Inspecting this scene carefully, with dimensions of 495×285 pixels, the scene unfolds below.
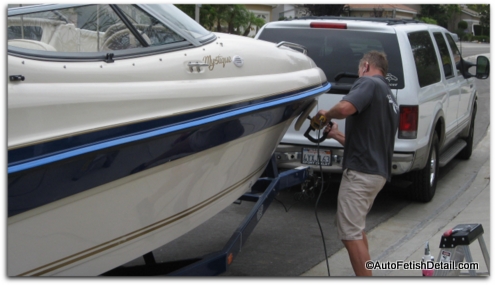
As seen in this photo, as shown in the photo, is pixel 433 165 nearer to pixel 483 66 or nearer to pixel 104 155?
pixel 483 66

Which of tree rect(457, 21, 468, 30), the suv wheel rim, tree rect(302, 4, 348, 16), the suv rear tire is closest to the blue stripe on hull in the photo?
the suv rear tire

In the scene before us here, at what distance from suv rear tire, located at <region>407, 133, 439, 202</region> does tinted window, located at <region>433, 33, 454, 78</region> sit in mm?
939

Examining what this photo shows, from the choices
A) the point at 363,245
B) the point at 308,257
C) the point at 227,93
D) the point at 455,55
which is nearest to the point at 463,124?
the point at 455,55

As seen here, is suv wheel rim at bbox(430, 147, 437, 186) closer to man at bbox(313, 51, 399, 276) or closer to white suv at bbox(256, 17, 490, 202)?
white suv at bbox(256, 17, 490, 202)

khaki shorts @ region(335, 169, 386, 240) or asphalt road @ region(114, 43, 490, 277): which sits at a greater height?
khaki shorts @ region(335, 169, 386, 240)

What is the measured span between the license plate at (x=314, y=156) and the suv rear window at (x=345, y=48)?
655 mm

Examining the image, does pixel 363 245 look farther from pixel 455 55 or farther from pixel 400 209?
pixel 455 55

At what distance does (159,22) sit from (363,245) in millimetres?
1929

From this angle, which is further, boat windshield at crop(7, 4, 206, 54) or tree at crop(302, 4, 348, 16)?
tree at crop(302, 4, 348, 16)

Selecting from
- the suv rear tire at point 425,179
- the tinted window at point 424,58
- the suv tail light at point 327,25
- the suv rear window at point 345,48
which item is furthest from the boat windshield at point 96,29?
the suv rear tire at point 425,179

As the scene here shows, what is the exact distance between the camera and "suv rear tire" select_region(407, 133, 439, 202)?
249 inches

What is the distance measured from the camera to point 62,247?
292cm

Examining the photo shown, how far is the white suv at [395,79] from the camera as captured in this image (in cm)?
576

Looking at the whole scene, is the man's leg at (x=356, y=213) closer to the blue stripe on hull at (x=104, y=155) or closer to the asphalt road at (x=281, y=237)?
the asphalt road at (x=281, y=237)
